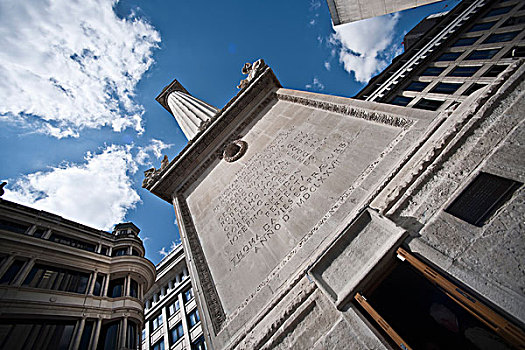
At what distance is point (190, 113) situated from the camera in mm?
29281

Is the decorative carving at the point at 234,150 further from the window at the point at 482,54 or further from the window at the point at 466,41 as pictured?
the window at the point at 466,41

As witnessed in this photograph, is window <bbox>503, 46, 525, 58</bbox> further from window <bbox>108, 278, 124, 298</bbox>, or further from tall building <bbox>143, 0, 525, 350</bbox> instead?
window <bbox>108, 278, 124, 298</bbox>

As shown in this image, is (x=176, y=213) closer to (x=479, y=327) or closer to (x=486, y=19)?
(x=479, y=327)

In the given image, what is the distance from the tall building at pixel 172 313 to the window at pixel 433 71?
33605 millimetres

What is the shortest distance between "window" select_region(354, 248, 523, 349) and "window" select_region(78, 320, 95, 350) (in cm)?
1479

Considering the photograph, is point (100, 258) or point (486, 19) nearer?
point (100, 258)

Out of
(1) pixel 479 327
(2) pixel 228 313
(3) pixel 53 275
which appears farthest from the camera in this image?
(3) pixel 53 275

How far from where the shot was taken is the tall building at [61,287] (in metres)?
11.7

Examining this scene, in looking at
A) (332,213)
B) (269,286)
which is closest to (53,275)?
(269,286)

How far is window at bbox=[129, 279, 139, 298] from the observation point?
17.9 metres

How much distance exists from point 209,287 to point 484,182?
324 inches

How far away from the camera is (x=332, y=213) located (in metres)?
7.01

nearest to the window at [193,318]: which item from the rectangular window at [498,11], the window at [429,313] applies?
the window at [429,313]

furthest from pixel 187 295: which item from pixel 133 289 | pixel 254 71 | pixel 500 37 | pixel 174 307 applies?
pixel 500 37
